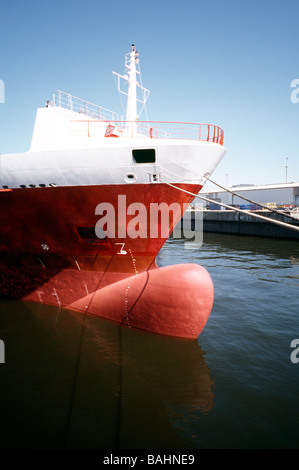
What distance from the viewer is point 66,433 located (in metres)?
5.28

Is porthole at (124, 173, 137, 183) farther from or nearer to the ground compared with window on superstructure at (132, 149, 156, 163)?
nearer to the ground

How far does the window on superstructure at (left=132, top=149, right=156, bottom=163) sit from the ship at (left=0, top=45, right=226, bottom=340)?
0.10ft

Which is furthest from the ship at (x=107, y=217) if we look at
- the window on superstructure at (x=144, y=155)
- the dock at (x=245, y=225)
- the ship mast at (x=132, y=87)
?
the dock at (x=245, y=225)

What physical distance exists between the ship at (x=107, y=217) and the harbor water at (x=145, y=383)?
3.27 feet

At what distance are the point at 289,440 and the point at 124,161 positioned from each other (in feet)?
26.0

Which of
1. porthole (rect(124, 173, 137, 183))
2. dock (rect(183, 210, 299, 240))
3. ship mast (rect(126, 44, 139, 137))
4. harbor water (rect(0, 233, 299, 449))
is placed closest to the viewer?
harbor water (rect(0, 233, 299, 449))

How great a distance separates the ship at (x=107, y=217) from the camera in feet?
28.3

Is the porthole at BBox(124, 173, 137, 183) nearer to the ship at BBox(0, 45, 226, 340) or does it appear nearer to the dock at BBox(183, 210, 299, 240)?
the ship at BBox(0, 45, 226, 340)

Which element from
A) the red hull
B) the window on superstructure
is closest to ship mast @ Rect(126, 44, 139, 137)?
the window on superstructure

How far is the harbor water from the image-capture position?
527 cm

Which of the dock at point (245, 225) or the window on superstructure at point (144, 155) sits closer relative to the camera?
the window on superstructure at point (144, 155)

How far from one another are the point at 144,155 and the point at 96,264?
4.15m

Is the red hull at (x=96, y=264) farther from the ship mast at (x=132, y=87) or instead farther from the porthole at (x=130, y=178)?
the ship mast at (x=132, y=87)

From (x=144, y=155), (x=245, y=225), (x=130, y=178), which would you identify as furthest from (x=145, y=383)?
(x=245, y=225)
